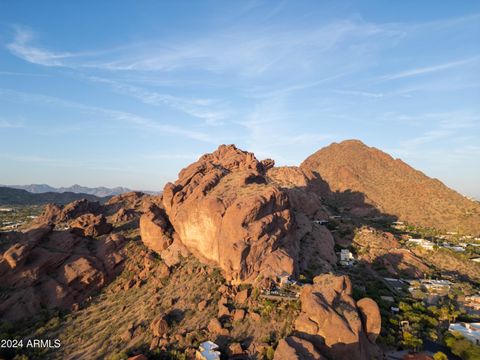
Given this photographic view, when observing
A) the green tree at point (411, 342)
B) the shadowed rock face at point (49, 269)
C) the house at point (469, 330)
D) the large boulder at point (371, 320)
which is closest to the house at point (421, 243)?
the house at point (469, 330)

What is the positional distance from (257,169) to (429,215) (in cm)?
8664

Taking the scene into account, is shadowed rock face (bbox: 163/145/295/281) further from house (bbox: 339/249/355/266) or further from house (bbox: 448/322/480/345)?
house (bbox: 448/322/480/345)

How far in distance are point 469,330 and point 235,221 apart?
27.5m

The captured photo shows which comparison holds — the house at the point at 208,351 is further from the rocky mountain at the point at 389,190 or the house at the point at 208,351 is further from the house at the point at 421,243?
the rocky mountain at the point at 389,190

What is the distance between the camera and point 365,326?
2752cm

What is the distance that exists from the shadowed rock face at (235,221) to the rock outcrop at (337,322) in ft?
21.0

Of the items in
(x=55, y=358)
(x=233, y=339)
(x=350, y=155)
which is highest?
(x=350, y=155)

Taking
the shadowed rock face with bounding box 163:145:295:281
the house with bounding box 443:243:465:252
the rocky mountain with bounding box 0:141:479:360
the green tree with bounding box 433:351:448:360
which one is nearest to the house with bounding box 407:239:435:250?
the house with bounding box 443:243:465:252

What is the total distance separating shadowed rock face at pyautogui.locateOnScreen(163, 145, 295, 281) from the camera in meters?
34.4

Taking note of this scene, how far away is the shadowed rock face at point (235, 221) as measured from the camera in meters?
34.4

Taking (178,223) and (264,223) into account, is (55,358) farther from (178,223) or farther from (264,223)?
(264,223)

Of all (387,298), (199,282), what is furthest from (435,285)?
(199,282)

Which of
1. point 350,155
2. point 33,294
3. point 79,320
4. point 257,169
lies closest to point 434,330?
point 257,169

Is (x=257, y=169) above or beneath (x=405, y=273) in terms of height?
above
